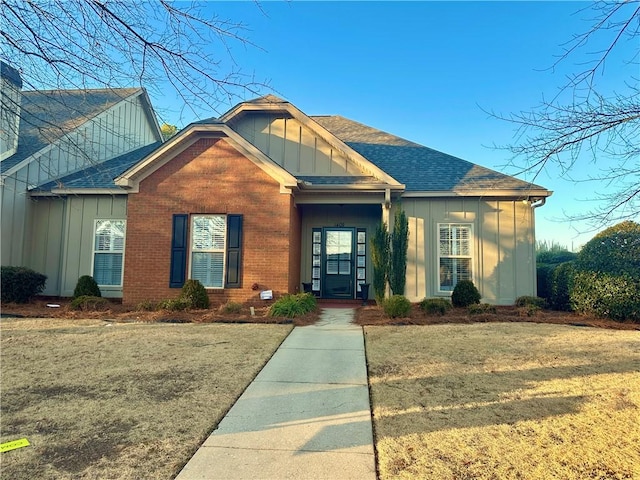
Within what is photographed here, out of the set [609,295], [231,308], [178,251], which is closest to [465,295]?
[609,295]

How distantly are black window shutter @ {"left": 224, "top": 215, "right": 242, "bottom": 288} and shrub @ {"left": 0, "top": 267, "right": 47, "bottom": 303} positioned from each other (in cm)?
519

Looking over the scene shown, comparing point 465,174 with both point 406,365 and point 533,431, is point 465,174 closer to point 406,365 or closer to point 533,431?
point 406,365

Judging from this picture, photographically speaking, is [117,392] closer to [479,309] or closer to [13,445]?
[13,445]

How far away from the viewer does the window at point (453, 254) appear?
1096 centimetres

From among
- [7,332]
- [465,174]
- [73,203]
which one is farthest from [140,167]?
[465,174]

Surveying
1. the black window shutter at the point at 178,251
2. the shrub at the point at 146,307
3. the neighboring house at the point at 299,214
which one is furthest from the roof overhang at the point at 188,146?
the shrub at the point at 146,307

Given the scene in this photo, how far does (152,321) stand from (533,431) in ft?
23.6

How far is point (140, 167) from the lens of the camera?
389 inches

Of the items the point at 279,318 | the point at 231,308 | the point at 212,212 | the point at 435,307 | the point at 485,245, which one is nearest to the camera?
the point at 279,318

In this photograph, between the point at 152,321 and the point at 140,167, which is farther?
the point at 140,167

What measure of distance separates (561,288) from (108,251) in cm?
1228

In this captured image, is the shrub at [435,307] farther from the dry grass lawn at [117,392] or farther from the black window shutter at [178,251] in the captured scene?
the black window shutter at [178,251]

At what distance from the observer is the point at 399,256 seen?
10266 mm

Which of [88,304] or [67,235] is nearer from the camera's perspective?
[88,304]
